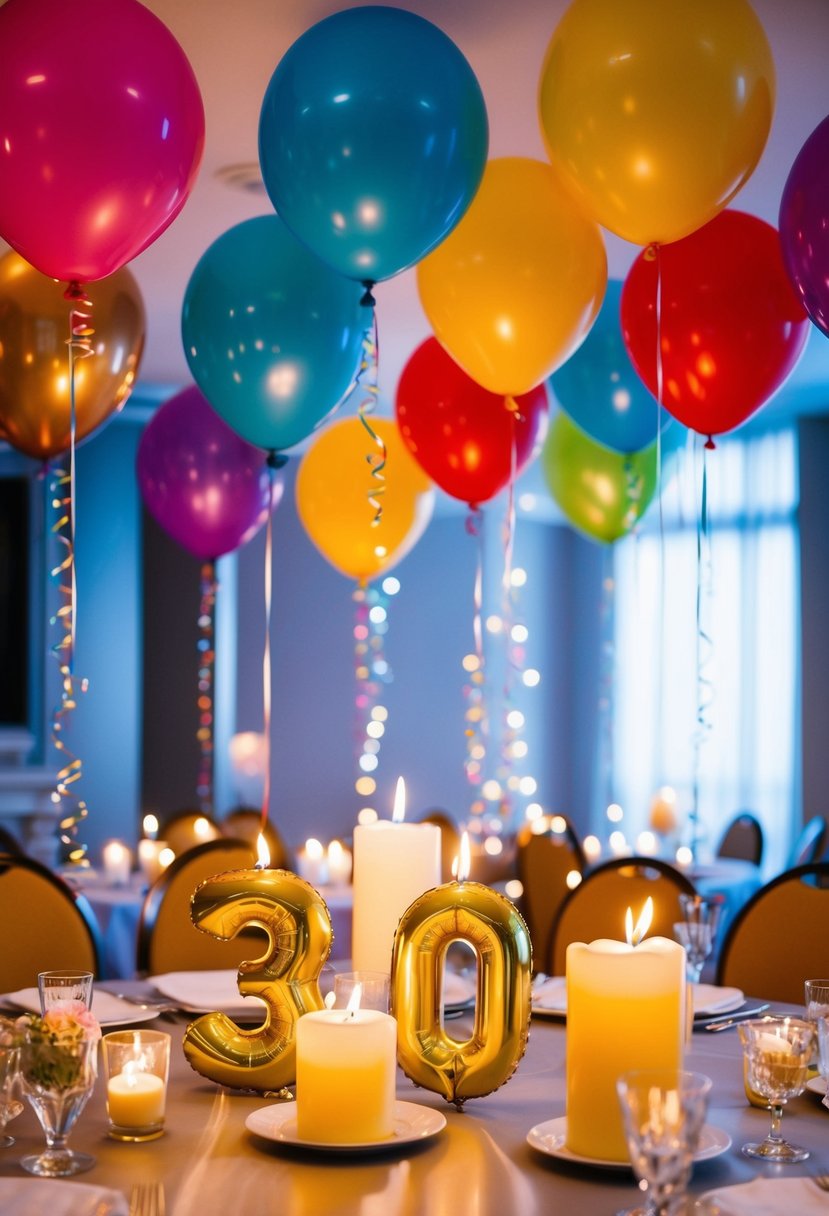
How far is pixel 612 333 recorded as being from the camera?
3830mm

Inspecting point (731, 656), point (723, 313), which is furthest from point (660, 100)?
point (731, 656)

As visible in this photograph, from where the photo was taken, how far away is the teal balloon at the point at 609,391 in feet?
12.3

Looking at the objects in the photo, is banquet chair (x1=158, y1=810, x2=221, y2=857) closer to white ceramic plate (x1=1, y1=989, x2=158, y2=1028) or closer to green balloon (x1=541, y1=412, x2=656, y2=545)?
green balloon (x1=541, y1=412, x2=656, y2=545)

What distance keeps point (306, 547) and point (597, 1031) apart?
6.85 meters

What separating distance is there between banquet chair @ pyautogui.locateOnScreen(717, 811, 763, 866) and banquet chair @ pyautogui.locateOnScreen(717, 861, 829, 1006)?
338 centimetres

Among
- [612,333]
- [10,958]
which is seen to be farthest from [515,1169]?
[612,333]

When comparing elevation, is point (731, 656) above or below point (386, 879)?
above

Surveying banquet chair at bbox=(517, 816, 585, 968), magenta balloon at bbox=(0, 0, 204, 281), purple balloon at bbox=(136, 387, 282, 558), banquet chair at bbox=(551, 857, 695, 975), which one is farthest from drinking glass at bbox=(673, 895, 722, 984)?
banquet chair at bbox=(517, 816, 585, 968)

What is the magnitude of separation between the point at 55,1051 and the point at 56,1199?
164mm

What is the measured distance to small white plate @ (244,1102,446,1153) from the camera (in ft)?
4.87

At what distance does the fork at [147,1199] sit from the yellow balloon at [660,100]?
6.04ft

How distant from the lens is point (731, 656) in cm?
775

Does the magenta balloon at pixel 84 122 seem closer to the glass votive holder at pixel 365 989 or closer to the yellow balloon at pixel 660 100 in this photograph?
the yellow balloon at pixel 660 100

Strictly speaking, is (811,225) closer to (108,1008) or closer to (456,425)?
(456,425)
